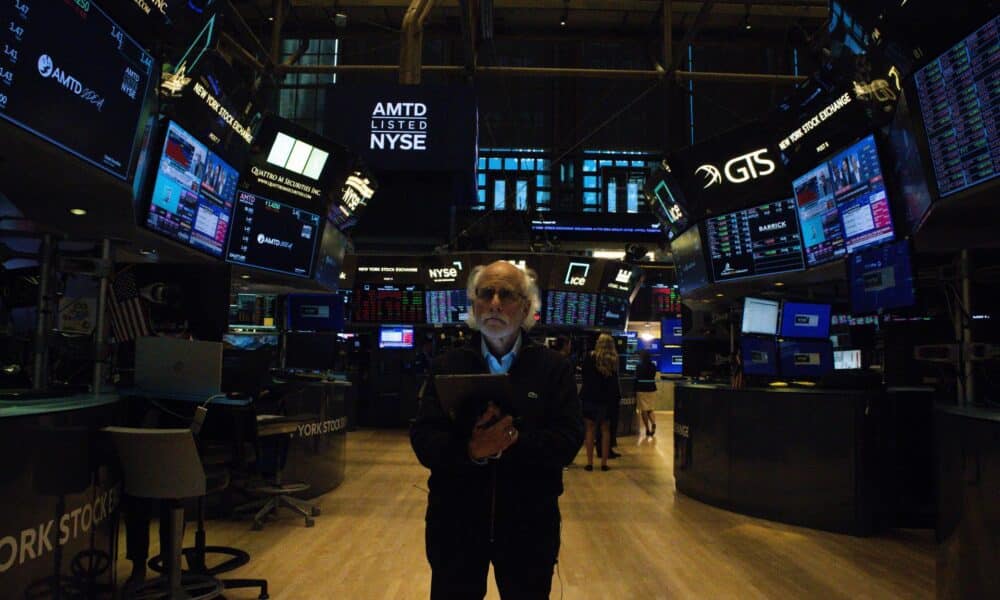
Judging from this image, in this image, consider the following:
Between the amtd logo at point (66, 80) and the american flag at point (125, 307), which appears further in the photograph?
the american flag at point (125, 307)

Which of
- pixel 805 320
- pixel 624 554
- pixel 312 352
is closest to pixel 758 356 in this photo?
pixel 805 320

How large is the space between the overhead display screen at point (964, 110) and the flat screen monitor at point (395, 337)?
938 centimetres

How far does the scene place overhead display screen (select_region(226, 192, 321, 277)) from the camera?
19.2ft

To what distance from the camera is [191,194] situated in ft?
15.8

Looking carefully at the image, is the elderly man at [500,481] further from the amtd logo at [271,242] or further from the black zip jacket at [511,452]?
the amtd logo at [271,242]

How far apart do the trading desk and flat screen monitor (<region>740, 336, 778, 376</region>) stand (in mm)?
5070

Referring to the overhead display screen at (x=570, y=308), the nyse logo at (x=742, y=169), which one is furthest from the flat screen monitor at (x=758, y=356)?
the overhead display screen at (x=570, y=308)

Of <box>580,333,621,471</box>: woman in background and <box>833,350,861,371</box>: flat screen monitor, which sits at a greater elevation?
<box>833,350,861,371</box>: flat screen monitor

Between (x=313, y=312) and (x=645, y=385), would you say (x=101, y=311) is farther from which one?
(x=645, y=385)

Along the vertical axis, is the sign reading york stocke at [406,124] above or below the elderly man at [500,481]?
above

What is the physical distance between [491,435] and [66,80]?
8.78ft

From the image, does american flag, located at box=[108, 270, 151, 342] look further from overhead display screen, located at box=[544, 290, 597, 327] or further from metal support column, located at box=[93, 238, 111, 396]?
overhead display screen, located at box=[544, 290, 597, 327]

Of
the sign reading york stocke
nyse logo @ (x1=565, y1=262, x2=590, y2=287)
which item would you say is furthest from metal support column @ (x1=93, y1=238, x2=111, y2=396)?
nyse logo @ (x1=565, y1=262, x2=590, y2=287)

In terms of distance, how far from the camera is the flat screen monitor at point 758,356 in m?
5.96
